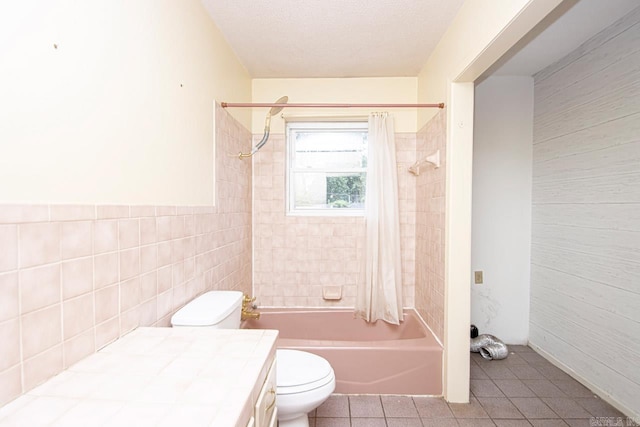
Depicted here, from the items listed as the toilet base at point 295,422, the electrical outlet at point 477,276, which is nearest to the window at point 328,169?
the electrical outlet at point 477,276

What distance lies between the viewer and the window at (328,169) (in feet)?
8.81

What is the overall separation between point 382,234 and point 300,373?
126cm

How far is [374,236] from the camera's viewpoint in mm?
2301

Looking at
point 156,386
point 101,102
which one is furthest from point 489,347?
point 101,102

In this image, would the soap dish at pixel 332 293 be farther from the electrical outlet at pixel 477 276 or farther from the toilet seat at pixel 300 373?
the electrical outlet at pixel 477 276

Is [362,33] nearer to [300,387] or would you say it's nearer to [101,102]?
[101,102]

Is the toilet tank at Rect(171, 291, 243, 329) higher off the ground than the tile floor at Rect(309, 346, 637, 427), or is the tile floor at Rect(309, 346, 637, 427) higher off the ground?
the toilet tank at Rect(171, 291, 243, 329)

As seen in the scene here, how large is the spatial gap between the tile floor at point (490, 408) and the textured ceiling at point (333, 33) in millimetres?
2290

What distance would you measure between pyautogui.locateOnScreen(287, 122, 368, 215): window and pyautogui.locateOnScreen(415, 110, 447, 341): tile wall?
0.52 m

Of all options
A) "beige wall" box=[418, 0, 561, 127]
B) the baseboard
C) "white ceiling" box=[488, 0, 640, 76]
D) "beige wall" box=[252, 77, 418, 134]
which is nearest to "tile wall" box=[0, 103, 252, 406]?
"beige wall" box=[252, 77, 418, 134]

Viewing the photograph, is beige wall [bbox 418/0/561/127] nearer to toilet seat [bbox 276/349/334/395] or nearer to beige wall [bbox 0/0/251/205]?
beige wall [bbox 0/0/251/205]

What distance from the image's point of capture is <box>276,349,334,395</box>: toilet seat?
1262mm

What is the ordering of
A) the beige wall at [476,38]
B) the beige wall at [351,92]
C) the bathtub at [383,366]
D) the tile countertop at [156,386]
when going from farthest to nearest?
the beige wall at [351,92], the bathtub at [383,366], the beige wall at [476,38], the tile countertop at [156,386]

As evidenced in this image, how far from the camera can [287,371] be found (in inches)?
53.3
